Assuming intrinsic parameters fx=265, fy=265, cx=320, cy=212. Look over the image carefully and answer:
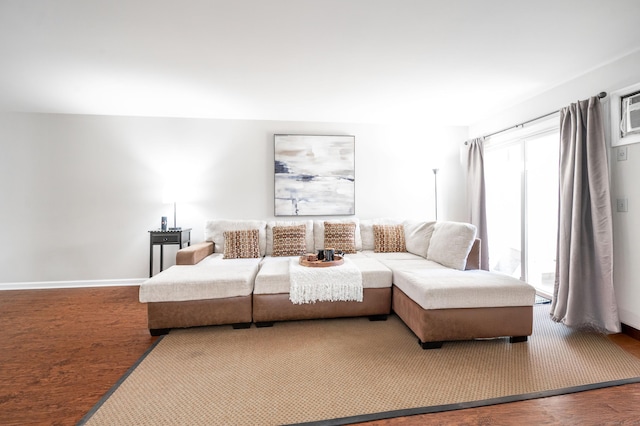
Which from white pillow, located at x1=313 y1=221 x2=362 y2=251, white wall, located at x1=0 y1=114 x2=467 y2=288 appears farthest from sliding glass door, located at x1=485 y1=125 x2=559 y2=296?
white pillow, located at x1=313 y1=221 x2=362 y2=251

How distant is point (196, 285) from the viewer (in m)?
2.27

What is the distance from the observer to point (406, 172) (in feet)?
13.7

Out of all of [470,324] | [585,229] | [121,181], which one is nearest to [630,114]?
[585,229]

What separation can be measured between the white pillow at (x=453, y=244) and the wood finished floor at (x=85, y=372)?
1.24 metres

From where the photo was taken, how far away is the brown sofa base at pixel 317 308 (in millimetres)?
2389

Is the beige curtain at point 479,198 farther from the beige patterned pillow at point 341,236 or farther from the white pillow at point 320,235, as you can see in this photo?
the beige patterned pillow at point 341,236

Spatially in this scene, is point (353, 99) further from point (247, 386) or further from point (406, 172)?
point (247, 386)

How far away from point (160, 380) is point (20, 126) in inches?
164

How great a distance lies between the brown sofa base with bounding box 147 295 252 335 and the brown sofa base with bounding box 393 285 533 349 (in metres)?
1.47

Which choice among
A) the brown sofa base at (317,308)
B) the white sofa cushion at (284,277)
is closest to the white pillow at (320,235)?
the white sofa cushion at (284,277)

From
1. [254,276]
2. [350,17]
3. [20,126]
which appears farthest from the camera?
[20,126]

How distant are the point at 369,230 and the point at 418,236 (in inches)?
25.4

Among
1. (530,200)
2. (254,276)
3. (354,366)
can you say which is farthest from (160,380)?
(530,200)

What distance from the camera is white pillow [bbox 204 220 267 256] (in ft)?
11.2
